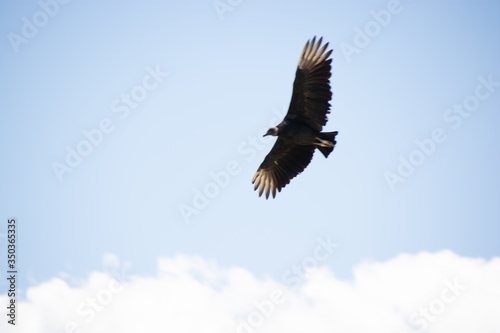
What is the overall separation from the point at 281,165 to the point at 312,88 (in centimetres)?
270

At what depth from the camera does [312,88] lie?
1016 cm

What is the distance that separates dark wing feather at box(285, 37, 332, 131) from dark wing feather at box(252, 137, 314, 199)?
1250 millimetres

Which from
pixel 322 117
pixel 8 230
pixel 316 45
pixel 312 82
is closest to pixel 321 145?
pixel 322 117

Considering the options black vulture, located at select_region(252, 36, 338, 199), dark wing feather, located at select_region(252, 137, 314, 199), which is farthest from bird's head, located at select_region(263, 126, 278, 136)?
dark wing feather, located at select_region(252, 137, 314, 199)

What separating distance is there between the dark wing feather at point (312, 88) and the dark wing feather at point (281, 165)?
1.25 m

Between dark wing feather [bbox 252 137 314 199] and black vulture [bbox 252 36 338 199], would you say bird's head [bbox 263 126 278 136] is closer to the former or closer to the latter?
black vulture [bbox 252 36 338 199]

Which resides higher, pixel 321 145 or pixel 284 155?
pixel 284 155

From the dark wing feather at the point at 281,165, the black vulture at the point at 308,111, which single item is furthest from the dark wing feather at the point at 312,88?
the dark wing feather at the point at 281,165

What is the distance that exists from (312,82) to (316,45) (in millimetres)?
766

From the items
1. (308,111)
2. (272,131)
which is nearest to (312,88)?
(308,111)

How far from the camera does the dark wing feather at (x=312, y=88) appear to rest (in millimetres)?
9961

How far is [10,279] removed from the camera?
41.8 ft

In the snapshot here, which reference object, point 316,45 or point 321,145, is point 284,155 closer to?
point 321,145

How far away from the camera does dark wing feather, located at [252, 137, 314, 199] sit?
1183 cm
